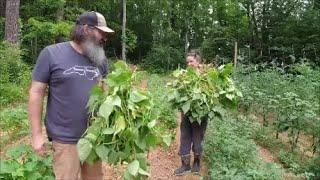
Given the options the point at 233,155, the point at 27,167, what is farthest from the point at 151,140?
the point at 233,155

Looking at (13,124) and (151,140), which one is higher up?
(151,140)

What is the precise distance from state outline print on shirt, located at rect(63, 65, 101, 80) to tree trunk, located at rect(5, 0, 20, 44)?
39.2 ft

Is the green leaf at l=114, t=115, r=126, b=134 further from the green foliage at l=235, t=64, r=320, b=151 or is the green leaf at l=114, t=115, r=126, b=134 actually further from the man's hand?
the green foliage at l=235, t=64, r=320, b=151

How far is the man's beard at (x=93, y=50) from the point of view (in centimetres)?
383

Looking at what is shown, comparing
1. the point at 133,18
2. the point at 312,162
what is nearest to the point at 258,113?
the point at 312,162

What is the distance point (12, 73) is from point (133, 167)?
10.5 metres

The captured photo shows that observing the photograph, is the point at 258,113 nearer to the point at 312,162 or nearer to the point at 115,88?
the point at 312,162

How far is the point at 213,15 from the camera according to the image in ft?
109

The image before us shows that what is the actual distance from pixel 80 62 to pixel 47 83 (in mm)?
300

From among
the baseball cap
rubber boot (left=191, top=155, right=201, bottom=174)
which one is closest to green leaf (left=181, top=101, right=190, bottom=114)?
rubber boot (left=191, top=155, right=201, bottom=174)

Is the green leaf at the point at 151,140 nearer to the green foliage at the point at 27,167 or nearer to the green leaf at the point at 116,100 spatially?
the green leaf at the point at 116,100

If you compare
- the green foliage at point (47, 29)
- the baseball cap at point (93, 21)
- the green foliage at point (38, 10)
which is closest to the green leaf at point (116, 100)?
the baseball cap at point (93, 21)

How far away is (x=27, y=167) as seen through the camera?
4328 millimetres

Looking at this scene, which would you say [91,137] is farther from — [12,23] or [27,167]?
[12,23]
